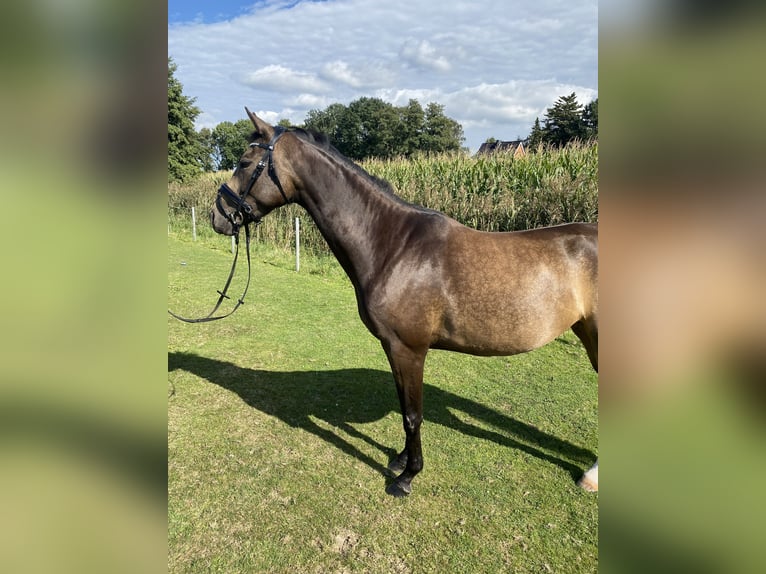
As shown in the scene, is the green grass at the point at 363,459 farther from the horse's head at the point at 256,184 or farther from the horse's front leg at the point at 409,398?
the horse's head at the point at 256,184

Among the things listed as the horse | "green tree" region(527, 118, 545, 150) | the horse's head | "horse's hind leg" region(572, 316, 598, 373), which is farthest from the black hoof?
"green tree" region(527, 118, 545, 150)

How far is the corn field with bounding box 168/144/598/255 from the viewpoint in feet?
24.2

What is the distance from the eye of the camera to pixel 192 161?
33.5 m

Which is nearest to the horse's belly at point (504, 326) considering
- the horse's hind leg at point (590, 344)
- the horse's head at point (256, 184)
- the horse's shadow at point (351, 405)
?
the horse's hind leg at point (590, 344)

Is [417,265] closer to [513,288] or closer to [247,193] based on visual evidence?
[513,288]

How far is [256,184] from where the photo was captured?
9.93 feet

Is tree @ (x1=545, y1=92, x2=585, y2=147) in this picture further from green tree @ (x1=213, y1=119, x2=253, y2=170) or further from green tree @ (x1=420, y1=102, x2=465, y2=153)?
green tree @ (x1=213, y1=119, x2=253, y2=170)

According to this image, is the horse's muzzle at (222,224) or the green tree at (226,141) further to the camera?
the green tree at (226,141)

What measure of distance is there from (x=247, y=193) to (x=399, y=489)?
2243mm

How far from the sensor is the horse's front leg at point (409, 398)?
2943 mm

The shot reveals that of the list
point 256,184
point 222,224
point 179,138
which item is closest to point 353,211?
point 256,184
